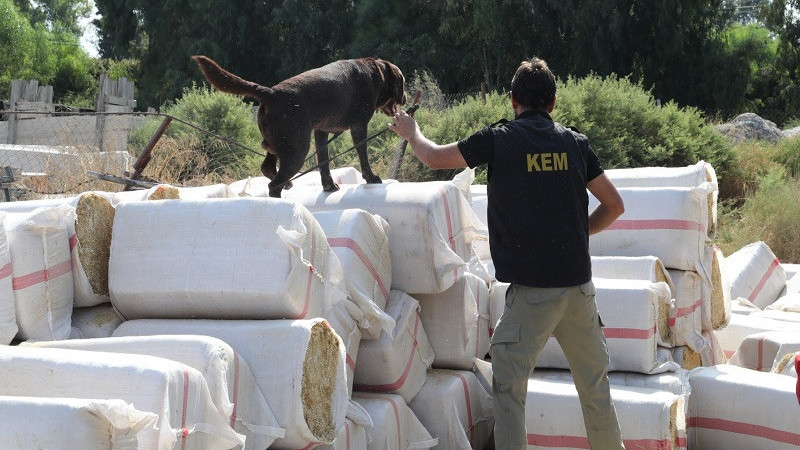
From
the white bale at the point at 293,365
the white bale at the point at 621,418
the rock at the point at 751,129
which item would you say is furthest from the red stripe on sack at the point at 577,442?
the rock at the point at 751,129

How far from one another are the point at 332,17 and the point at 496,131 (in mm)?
22200

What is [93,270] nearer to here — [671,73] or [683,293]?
[683,293]

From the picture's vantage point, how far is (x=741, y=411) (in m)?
4.32

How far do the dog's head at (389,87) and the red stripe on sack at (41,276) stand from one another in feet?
5.89

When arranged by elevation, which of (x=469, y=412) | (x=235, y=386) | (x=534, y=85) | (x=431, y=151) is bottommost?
(x=469, y=412)

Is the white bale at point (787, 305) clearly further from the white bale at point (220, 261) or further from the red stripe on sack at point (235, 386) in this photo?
the red stripe on sack at point (235, 386)

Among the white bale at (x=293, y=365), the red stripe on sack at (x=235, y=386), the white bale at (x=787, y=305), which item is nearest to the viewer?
the red stripe on sack at (x=235, y=386)

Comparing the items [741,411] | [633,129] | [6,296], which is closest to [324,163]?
[6,296]

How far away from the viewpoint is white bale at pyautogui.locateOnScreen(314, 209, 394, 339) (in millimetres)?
3746

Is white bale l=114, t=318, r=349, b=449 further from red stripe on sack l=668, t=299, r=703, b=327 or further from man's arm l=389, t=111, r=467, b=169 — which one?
red stripe on sack l=668, t=299, r=703, b=327

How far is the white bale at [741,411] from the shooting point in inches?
166

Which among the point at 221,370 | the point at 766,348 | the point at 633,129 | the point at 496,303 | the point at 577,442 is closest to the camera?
the point at 221,370

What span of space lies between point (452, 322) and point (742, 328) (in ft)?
7.13

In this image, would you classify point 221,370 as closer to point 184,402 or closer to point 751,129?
point 184,402
